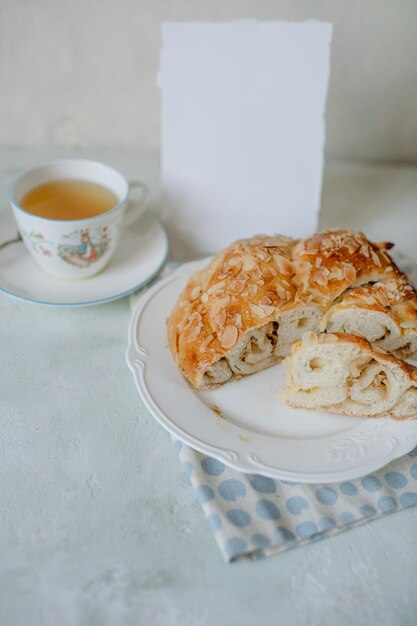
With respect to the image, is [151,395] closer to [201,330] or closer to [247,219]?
[201,330]

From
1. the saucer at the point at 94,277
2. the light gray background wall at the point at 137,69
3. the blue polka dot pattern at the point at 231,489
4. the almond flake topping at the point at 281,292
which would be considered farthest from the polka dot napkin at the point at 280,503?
the light gray background wall at the point at 137,69

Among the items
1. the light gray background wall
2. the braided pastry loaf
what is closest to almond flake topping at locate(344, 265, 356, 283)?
the braided pastry loaf

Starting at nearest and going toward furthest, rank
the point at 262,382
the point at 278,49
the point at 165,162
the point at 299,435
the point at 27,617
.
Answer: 1. the point at 27,617
2. the point at 299,435
3. the point at 262,382
4. the point at 278,49
5. the point at 165,162

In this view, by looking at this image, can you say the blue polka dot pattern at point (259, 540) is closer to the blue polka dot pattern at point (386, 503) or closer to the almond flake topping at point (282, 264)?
the blue polka dot pattern at point (386, 503)

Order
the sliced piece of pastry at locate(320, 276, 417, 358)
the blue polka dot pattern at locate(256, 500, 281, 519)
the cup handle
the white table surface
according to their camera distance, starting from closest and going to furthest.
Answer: the white table surface
the blue polka dot pattern at locate(256, 500, 281, 519)
the sliced piece of pastry at locate(320, 276, 417, 358)
the cup handle

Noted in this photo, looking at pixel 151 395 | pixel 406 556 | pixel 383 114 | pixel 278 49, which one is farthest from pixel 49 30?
pixel 406 556

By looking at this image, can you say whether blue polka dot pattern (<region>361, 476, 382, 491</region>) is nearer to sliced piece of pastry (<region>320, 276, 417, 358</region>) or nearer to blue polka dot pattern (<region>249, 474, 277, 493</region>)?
blue polka dot pattern (<region>249, 474, 277, 493</region>)
